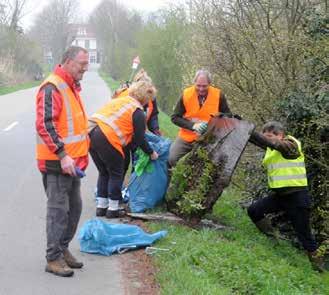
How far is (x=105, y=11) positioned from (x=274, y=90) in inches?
2813

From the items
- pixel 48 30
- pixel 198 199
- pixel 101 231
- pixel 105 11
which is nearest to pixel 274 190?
pixel 198 199

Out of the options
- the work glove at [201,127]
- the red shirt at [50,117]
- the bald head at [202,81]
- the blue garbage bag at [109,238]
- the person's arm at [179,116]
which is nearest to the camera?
the red shirt at [50,117]

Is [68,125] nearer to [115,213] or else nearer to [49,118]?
[49,118]

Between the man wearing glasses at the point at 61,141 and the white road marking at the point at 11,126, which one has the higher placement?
the man wearing glasses at the point at 61,141

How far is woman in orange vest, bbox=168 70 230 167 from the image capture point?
307 inches

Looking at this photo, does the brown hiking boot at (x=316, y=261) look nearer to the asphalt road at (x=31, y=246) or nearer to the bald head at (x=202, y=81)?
the asphalt road at (x=31, y=246)

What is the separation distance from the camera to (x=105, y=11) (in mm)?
77625

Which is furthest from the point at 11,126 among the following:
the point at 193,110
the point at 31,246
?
the point at 31,246

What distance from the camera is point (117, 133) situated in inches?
286

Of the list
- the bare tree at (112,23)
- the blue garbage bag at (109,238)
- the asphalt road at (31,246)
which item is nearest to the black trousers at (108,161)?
the asphalt road at (31,246)

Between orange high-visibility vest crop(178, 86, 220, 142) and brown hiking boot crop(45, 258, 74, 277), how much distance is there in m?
2.97

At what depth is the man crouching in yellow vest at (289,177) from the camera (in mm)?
6543

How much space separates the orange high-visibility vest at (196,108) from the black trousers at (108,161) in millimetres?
1027

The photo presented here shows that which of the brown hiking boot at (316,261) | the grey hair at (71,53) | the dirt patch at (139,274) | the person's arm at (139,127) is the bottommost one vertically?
the brown hiking boot at (316,261)
